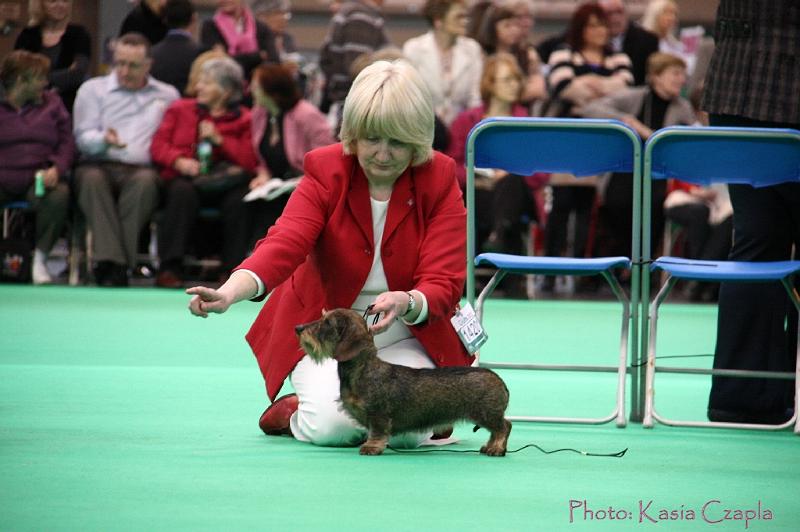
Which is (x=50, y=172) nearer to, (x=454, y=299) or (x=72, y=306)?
(x=72, y=306)

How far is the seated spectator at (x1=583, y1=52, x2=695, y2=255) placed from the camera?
28.8ft

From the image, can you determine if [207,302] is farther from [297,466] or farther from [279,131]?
[279,131]

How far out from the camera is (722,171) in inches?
158

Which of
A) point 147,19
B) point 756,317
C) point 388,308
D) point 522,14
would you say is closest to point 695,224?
point 522,14

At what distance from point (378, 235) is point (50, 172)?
5469 millimetres

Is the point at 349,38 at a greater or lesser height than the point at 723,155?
lesser

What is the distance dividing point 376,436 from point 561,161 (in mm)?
1316

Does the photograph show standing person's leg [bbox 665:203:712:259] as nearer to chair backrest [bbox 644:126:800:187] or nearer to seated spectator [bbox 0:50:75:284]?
seated spectator [bbox 0:50:75:284]

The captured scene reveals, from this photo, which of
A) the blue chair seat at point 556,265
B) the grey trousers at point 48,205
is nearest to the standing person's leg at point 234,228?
the grey trousers at point 48,205

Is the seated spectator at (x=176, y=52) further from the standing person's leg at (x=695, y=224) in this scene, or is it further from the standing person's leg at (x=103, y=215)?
the standing person's leg at (x=695, y=224)

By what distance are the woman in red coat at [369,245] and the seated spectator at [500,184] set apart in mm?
4839

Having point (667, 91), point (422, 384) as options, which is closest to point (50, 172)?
point (667, 91)

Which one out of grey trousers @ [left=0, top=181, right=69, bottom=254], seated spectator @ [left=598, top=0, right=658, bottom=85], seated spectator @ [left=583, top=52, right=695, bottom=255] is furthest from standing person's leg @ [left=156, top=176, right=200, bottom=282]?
seated spectator @ [left=598, top=0, right=658, bottom=85]

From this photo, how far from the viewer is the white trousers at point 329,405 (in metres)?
3.40
